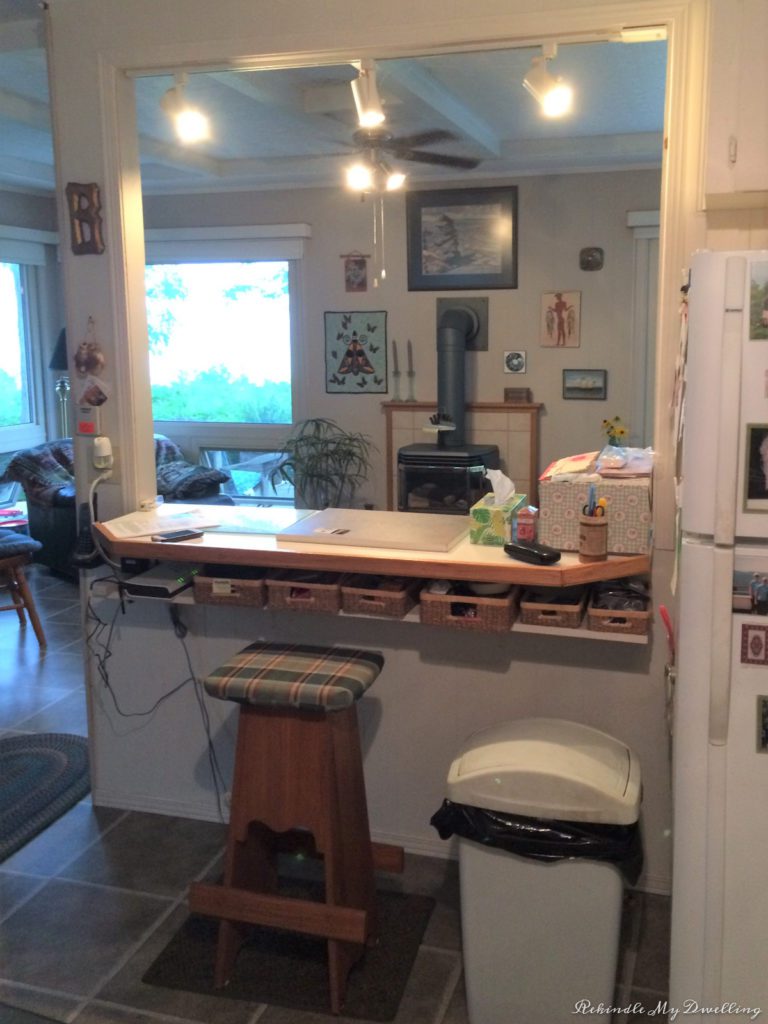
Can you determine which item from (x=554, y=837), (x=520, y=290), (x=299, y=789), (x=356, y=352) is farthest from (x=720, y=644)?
(x=356, y=352)

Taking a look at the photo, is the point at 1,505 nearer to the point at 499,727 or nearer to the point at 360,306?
the point at 360,306

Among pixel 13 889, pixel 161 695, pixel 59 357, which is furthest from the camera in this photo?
pixel 59 357

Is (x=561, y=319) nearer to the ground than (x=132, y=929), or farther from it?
farther from it

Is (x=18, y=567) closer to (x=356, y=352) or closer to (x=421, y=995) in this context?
(x=356, y=352)

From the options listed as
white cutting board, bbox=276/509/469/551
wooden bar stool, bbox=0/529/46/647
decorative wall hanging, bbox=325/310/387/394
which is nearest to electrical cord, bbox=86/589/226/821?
white cutting board, bbox=276/509/469/551

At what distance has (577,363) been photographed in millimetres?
5652

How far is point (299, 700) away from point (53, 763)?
5.34 ft

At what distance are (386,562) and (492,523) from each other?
1.00 feet

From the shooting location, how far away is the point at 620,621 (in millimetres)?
2316

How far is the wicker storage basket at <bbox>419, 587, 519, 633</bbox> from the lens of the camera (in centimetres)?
234

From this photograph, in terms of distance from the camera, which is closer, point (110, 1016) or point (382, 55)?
point (110, 1016)

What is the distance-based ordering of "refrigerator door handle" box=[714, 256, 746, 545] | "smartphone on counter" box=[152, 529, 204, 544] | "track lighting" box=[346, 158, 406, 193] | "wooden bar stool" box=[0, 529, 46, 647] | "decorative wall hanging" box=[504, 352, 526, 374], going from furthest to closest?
"decorative wall hanging" box=[504, 352, 526, 374]
"wooden bar stool" box=[0, 529, 46, 647]
"track lighting" box=[346, 158, 406, 193]
"smartphone on counter" box=[152, 529, 204, 544]
"refrigerator door handle" box=[714, 256, 746, 545]

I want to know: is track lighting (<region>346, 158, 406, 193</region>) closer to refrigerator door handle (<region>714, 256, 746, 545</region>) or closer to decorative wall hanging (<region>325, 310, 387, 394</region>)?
decorative wall hanging (<region>325, 310, 387, 394</region>)

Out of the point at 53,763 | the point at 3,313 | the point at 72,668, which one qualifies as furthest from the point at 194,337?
the point at 53,763
